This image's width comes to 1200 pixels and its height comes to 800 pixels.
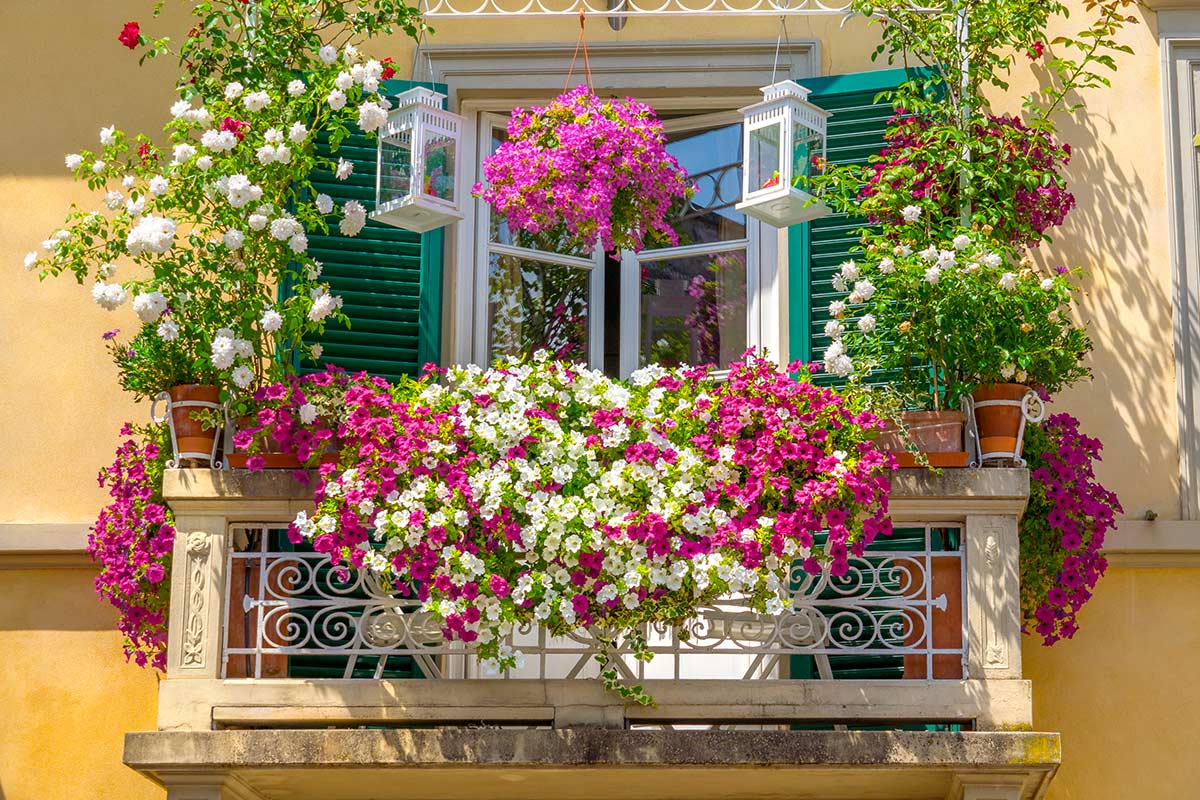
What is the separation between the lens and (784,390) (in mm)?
6766

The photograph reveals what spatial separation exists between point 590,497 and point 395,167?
1731 millimetres

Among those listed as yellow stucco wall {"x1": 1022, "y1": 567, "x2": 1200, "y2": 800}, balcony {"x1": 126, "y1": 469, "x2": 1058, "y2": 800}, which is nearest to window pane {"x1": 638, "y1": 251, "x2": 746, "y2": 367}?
balcony {"x1": 126, "y1": 469, "x2": 1058, "y2": 800}

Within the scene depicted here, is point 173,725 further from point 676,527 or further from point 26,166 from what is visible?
point 26,166

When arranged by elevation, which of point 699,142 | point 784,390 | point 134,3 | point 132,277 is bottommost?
point 784,390

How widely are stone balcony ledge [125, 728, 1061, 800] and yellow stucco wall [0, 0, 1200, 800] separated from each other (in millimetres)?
1063

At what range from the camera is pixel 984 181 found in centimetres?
746

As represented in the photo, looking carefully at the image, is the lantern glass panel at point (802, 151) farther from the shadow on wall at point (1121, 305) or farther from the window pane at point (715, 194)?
the shadow on wall at point (1121, 305)

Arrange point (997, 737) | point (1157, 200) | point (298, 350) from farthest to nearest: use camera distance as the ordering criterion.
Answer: point (1157, 200) < point (298, 350) < point (997, 737)

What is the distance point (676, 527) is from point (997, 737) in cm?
127

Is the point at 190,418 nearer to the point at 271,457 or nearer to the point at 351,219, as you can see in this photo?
the point at 271,457

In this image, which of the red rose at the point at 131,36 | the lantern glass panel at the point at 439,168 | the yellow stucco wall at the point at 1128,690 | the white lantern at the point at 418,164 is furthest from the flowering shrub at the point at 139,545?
the yellow stucco wall at the point at 1128,690

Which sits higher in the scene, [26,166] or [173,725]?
[26,166]

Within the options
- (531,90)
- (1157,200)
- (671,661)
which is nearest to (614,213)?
(531,90)

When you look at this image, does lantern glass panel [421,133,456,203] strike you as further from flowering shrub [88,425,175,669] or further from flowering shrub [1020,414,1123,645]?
flowering shrub [1020,414,1123,645]
